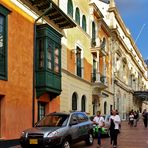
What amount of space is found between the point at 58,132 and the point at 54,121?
1689mm

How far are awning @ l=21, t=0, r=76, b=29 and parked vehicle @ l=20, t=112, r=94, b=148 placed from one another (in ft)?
21.9

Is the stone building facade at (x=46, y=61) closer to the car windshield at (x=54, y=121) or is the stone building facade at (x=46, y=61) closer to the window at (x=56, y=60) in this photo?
the window at (x=56, y=60)

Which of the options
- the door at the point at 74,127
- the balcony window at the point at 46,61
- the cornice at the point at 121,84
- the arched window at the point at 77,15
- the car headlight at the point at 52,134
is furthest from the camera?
the cornice at the point at 121,84

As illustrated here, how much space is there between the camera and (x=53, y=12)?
2394cm

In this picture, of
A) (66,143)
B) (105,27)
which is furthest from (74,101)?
(66,143)

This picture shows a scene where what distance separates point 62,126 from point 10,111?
3.35m

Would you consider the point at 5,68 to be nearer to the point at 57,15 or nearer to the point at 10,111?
the point at 10,111

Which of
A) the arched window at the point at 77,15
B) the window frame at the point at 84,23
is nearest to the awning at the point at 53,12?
the arched window at the point at 77,15

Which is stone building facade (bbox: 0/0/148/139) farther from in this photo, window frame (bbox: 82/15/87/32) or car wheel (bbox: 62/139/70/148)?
car wheel (bbox: 62/139/70/148)

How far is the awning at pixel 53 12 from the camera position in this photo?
2209 centimetres

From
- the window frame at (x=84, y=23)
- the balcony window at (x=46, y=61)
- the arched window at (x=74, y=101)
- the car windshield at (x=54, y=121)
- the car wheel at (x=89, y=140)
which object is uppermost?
the window frame at (x=84, y=23)

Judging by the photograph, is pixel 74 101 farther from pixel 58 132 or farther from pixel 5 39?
pixel 58 132

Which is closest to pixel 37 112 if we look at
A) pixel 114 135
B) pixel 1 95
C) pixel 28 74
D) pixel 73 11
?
pixel 28 74

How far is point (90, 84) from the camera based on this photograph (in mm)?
34844
